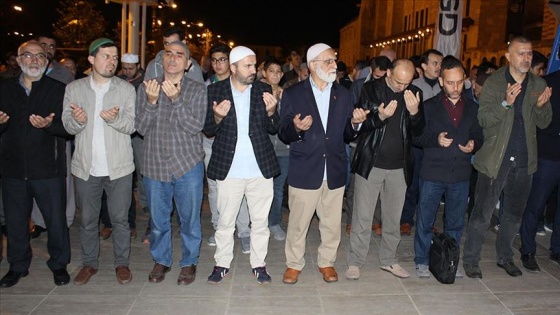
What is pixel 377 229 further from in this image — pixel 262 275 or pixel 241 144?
pixel 241 144

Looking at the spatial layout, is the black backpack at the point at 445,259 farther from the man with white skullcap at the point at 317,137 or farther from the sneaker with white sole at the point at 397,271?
the man with white skullcap at the point at 317,137

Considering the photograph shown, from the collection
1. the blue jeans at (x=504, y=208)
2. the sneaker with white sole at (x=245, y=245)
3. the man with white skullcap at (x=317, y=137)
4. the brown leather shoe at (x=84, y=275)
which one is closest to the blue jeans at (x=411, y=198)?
the blue jeans at (x=504, y=208)

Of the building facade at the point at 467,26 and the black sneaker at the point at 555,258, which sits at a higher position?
the building facade at the point at 467,26

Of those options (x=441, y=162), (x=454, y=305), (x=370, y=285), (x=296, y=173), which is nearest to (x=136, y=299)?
(x=296, y=173)

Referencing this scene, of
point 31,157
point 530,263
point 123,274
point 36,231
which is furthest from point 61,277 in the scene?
point 530,263

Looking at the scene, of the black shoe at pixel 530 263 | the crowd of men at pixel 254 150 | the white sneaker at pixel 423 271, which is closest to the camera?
the crowd of men at pixel 254 150

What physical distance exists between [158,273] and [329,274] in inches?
71.2

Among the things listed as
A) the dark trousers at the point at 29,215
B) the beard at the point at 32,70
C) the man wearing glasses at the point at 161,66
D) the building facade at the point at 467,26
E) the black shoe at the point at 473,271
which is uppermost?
the building facade at the point at 467,26

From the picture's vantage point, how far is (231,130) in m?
5.10

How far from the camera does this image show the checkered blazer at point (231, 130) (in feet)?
16.7

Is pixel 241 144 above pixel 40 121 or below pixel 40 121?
below

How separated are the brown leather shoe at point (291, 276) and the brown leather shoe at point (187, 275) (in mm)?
964

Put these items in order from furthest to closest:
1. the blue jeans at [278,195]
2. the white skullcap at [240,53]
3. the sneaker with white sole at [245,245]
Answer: the blue jeans at [278,195] < the sneaker with white sole at [245,245] < the white skullcap at [240,53]

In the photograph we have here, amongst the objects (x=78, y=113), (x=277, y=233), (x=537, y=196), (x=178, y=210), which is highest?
(x=78, y=113)
